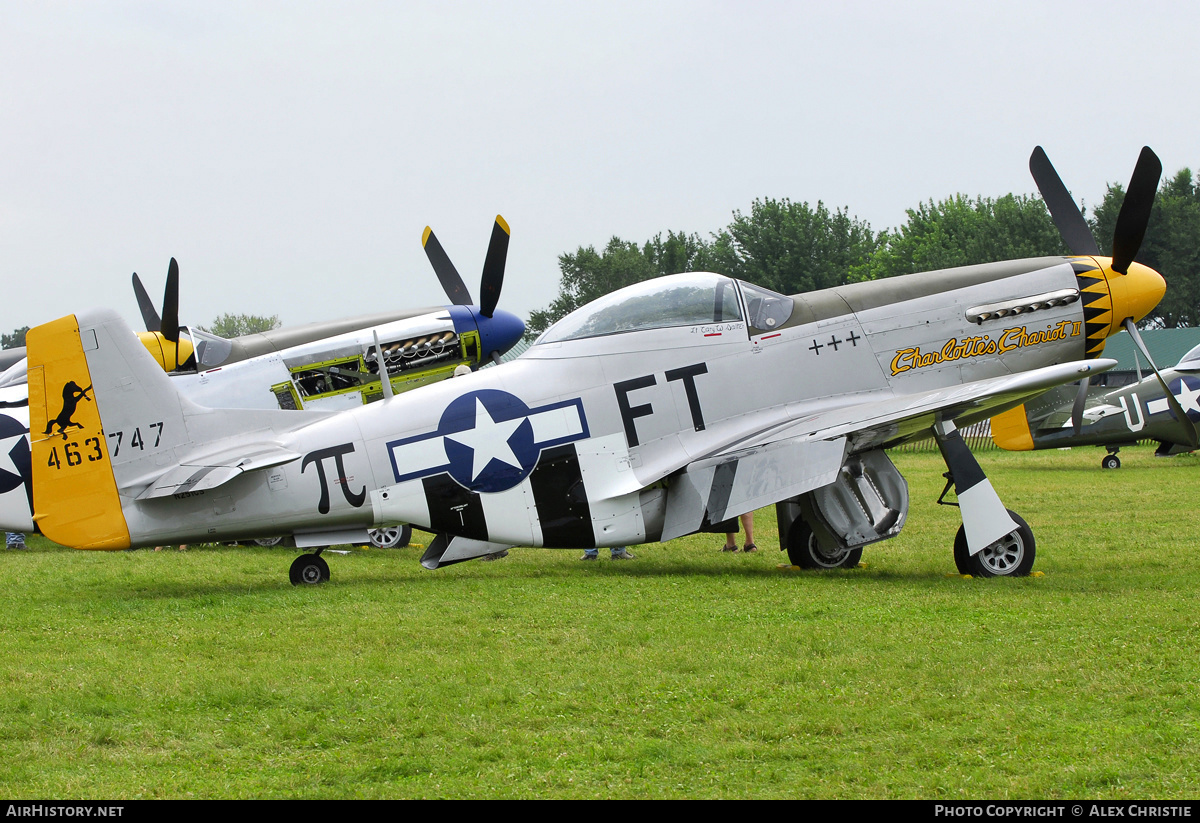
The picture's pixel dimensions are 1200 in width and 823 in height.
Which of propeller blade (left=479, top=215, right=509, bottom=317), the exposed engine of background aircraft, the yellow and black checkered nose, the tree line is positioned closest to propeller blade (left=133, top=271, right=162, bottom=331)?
the exposed engine of background aircraft

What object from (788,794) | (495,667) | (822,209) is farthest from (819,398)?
(822,209)

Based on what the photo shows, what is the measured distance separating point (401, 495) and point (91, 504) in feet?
8.32

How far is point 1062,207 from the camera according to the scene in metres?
11.0

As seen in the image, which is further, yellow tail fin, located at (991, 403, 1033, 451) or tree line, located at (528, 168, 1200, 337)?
tree line, located at (528, 168, 1200, 337)

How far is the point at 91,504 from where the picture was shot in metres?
8.99

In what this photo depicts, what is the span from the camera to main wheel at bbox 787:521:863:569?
1000 centimetres

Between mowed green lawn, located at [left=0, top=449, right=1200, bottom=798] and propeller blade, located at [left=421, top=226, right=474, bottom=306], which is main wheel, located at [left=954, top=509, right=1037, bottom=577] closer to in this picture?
mowed green lawn, located at [left=0, top=449, right=1200, bottom=798]

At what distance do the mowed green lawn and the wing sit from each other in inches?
27.1

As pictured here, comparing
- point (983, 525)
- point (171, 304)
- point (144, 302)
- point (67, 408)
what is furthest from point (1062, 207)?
point (144, 302)

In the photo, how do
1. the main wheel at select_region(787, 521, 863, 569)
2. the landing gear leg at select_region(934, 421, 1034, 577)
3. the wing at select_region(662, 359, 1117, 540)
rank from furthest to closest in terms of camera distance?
1. the main wheel at select_region(787, 521, 863, 569)
2. the landing gear leg at select_region(934, 421, 1034, 577)
3. the wing at select_region(662, 359, 1117, 540)

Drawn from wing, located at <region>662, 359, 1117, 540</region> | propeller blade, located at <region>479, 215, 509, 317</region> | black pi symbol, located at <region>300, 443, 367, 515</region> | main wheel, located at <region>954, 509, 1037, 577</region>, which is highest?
propeller blade, located at <region>479, 215, 509, 317</region>

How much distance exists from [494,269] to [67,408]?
616 centimetres

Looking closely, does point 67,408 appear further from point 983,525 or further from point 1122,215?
point 1122,215

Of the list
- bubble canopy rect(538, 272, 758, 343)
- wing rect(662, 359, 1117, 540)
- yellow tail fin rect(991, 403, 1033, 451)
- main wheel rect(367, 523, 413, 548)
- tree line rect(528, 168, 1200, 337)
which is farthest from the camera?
tree line rect(528, 168, 1200, 337)
